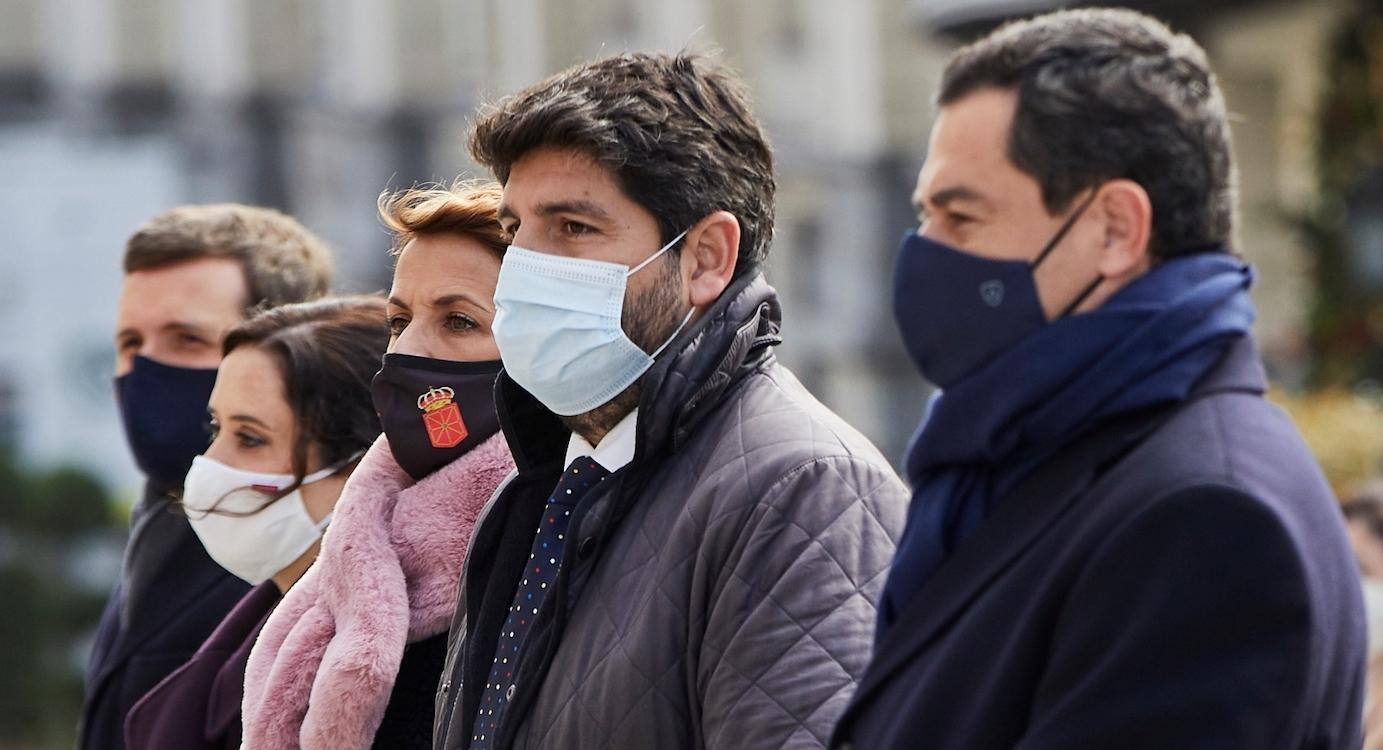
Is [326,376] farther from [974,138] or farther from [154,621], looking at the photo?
[974,138]

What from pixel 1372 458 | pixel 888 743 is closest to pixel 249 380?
pixel 888 743

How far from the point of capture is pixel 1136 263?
1965 mm

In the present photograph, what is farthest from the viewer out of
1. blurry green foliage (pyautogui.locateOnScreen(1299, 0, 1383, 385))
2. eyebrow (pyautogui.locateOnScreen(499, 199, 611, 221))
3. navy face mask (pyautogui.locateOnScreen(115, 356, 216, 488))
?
blurry green foliage (pyautogui.locateOnScreen(1299, 0, 1383, 385))

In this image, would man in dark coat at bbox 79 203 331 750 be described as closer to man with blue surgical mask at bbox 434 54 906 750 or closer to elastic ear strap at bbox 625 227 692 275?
man with blue surgical mask at bbox 434 54 906 750

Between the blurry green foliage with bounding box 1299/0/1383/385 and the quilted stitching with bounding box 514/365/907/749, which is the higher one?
the quilted stitching with bounding box 514/365/907/749

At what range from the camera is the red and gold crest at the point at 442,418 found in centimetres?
296

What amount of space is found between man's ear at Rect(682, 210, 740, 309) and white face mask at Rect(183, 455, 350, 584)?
3.55 ft

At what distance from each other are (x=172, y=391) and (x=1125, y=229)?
2.58 metres

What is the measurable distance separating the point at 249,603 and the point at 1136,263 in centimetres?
208

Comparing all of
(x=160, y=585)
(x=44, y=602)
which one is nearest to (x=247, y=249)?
(x=160, y=585)

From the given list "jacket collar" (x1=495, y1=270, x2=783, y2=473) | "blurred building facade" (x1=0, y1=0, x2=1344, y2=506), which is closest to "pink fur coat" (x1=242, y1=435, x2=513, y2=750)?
"jacket collar" (x1=495, y1=270, x2=783, y2=473)

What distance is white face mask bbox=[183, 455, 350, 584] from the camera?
3.37 m

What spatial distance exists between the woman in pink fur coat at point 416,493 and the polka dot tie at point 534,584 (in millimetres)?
307

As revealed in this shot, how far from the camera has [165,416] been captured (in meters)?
3.95
